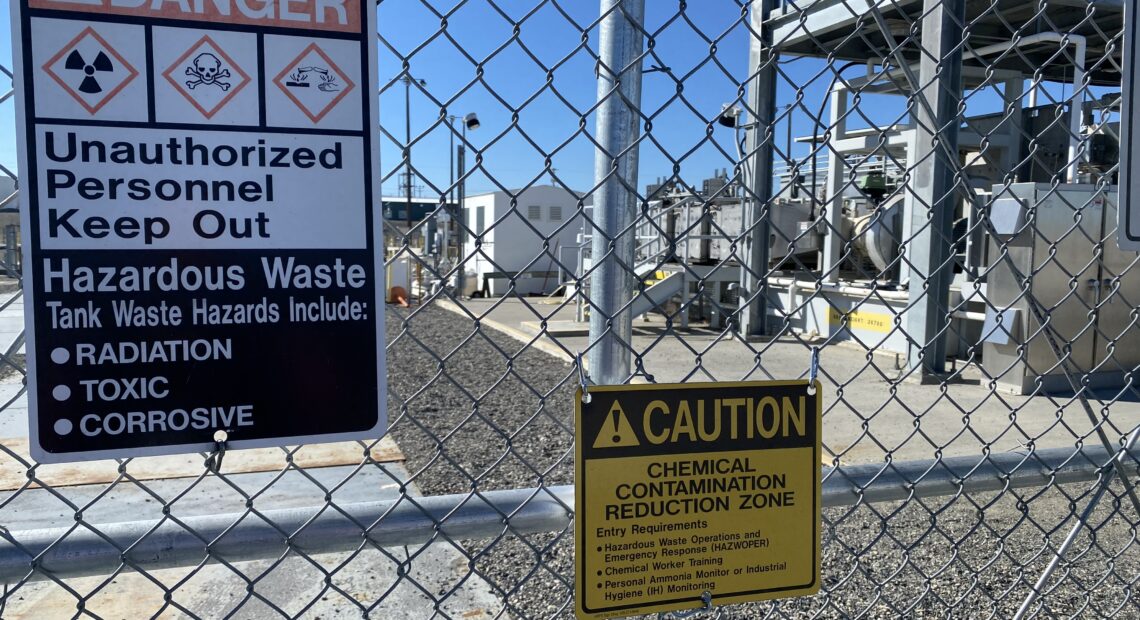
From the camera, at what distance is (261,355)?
1380 mm

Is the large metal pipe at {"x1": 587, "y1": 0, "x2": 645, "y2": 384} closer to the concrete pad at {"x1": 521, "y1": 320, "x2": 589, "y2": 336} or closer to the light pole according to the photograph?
the light pole

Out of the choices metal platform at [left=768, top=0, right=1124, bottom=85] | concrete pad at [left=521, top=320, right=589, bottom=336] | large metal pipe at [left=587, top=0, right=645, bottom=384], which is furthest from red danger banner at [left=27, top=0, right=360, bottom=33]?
concrete pad at [left=521, top=320, right=589, bottom=336]

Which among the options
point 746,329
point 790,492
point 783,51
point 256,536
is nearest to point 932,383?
point 746,329

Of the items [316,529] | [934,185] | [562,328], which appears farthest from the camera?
[562,328]

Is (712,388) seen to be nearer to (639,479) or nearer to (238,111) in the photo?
(639,479)

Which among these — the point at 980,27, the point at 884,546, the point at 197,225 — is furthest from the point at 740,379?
the point at 980,27

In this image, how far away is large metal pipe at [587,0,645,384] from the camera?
158 cm

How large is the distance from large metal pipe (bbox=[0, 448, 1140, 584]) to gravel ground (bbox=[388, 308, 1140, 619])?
0.08 metres

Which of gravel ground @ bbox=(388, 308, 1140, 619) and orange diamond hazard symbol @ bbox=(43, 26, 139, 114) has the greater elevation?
orange diamond hazard symbol @ bbox=(43, 26, 139, 114)

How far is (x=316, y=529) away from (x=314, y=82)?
2.64 feet

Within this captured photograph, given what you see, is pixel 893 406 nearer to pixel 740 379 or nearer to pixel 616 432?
pixel 740 379

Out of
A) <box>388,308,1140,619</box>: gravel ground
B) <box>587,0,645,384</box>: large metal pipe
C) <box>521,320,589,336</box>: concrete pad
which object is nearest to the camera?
<box>587,0,645,384</box>: large metal pipe

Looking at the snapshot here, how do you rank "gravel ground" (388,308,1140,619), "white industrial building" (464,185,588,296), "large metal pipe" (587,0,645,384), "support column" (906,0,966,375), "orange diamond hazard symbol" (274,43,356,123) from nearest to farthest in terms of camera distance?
1. "orange diamond hazard symbol" (274,43,356,123)
2. "large metal pipe" (587,0,645,384)
3. "gravel ground" (388,308,1140,619)
4. "support column" (906,0,966,375)
5. "white industrial building" (464,185,588,296)

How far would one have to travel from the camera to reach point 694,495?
1.67 m
